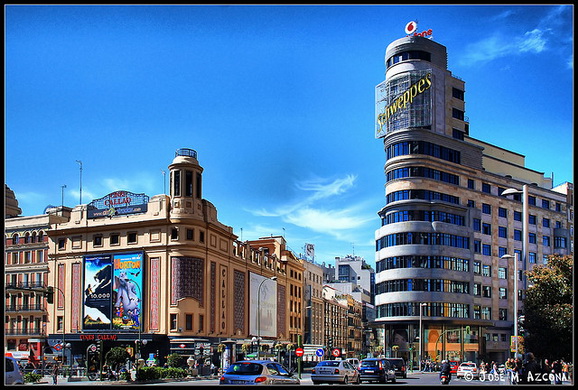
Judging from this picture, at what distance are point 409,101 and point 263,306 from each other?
35.4 meters

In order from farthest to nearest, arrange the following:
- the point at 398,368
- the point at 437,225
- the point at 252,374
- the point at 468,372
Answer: the point at 437,225
the point at 468,372
the point at 398,368
the point at 252,374

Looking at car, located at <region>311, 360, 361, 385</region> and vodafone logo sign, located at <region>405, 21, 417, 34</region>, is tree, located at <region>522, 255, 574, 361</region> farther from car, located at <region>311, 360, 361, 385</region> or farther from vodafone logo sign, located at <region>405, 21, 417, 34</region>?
vodafone logo sign, located at <region>405, 21, 417, 34</region>

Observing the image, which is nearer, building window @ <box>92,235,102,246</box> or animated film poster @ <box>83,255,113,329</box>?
animated film poster @ <box>83,255,113,329</box>

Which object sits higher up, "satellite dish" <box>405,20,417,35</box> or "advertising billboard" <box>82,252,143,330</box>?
"satellite dish" <box>405,20,417,35</box>

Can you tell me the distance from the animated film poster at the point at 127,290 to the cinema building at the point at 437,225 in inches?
1381

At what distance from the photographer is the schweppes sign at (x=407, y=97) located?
96.8 m

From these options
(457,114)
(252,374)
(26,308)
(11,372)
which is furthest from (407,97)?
(11,372)

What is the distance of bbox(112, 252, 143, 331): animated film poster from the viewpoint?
7725 centimetres

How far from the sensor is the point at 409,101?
97438mm

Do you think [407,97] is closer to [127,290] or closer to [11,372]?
[127,290]

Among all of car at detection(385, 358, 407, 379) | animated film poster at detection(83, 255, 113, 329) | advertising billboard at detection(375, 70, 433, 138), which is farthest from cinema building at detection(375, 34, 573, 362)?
animated film poster at detection(83, 255, 113, 329)

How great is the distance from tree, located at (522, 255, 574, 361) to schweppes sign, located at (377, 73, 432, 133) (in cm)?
5132

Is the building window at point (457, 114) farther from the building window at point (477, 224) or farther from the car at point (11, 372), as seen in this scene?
the car at point (11, 372)

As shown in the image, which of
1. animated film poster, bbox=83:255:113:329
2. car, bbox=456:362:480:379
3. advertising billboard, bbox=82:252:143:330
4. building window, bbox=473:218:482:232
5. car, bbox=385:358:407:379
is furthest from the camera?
building window, bbox=473:218:482:232
